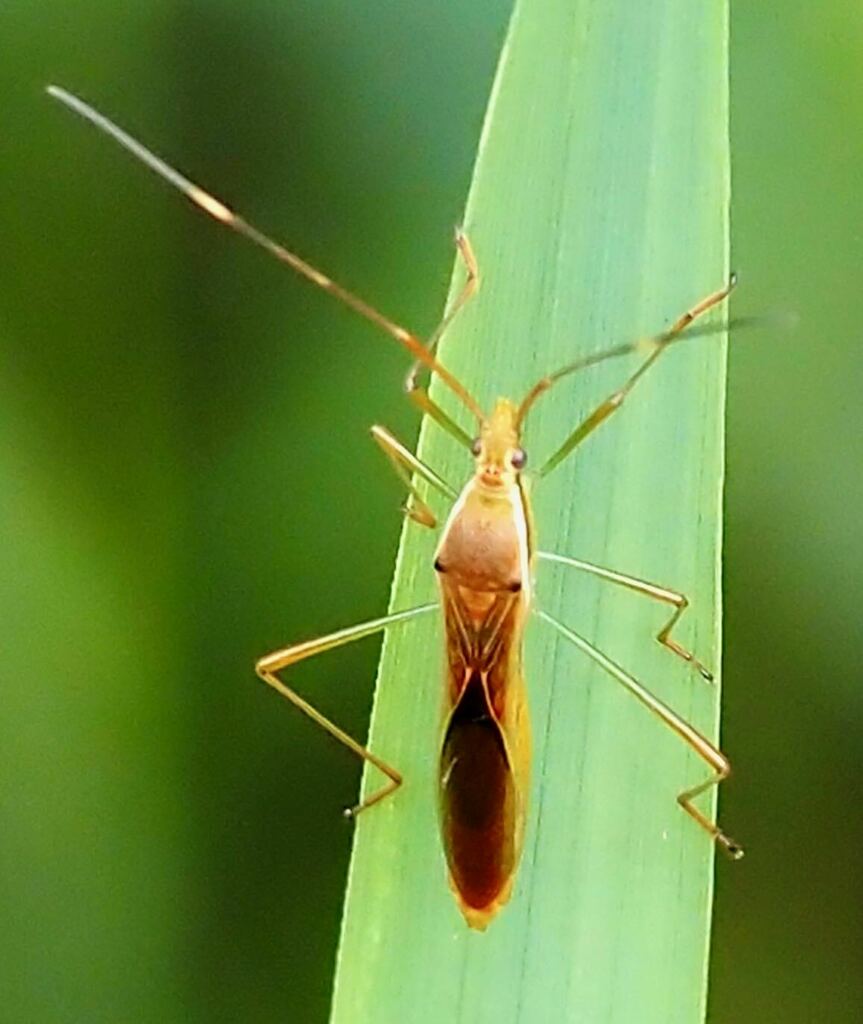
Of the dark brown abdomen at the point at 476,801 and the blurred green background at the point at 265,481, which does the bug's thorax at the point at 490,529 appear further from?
the blurred green background at the point at 265,481

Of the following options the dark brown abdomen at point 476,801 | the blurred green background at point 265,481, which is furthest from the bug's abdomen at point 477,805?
the blurred green background at point 265,481

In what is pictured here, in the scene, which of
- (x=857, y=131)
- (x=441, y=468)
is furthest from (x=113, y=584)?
(x=857, y=131)

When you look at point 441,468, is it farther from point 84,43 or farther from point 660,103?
point 84,43

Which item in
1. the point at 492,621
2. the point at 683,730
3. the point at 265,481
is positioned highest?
the point at 265,481

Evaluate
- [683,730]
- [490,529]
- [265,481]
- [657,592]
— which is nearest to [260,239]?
[490,529]

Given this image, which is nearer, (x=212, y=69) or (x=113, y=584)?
(x=113, y=584)

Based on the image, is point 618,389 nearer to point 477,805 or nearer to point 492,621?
point 492,621
